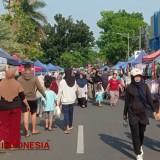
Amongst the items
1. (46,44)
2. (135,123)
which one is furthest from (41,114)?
(46,44)

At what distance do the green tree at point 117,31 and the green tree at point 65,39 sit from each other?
53.4 feet

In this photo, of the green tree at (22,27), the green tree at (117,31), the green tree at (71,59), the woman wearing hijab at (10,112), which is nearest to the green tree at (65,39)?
the green tree at (71,59)

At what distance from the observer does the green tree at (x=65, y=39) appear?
213 ft

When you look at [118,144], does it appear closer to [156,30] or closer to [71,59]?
[156,30]

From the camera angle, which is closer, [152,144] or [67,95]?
[152,144]

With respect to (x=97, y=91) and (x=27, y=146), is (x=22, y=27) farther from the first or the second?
(x=27, y=146)

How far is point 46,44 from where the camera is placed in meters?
64.6

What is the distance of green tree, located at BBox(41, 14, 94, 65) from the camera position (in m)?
64.9

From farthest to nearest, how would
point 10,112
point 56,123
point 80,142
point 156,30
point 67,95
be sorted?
1. point 156,30
2. point 56,123
3. point 67,95
4. point 80,142
5. point 10,112

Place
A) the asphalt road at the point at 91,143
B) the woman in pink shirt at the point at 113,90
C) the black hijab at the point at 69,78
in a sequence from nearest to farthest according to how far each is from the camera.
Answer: the asphalt road at the point at 91,143, the black hijab at the point at 69,78, the woman in pink shirt at the point at 113,90

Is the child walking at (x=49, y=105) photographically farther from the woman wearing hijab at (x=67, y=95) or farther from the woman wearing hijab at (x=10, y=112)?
the woman wearing hijab at (x=10, y=112)

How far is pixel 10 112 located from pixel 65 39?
5671cm

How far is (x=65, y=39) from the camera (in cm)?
6550

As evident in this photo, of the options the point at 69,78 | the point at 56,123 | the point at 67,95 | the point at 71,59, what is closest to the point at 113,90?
the point at 56,123
